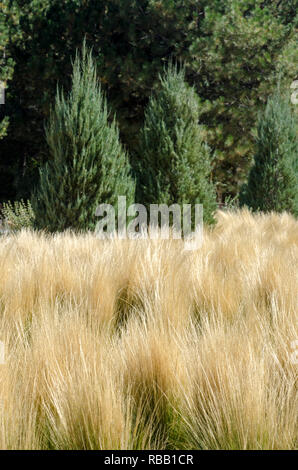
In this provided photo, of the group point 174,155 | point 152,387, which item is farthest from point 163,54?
point 152,387

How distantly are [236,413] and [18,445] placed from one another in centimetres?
61

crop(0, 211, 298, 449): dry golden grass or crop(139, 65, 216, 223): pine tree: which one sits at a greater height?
crop(139, 65, 216, 223): pine tree

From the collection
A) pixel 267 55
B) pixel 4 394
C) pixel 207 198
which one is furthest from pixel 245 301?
pixel 267 55

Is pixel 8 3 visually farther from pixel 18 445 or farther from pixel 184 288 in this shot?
pixel 18 445

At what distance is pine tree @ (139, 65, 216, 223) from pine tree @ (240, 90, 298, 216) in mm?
2909

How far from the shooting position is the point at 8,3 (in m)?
13.8

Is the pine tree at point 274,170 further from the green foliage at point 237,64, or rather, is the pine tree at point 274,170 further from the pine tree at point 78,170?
the pine tree at point 78,170

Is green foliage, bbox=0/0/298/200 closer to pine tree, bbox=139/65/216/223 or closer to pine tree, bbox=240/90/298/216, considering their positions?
pine tree, bbox=240/90/298/216

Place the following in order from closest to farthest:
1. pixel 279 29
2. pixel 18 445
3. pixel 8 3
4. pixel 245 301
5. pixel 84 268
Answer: pixel 18 445, pixel 245 301, pixel 84 268, pixel 279 29, pixel 8 3

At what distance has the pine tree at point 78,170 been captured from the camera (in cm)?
618

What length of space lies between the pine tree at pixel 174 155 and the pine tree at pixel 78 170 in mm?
836

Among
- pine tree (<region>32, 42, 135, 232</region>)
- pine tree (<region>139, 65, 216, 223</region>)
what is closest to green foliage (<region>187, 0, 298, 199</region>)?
pine tree (<region>139, 65, 216, 223</region>)

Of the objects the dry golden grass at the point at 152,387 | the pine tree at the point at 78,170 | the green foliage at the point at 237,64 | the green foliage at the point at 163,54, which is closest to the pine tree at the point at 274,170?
the green foliage at the point at 237,64

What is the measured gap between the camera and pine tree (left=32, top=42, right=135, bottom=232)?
6.18 metres
